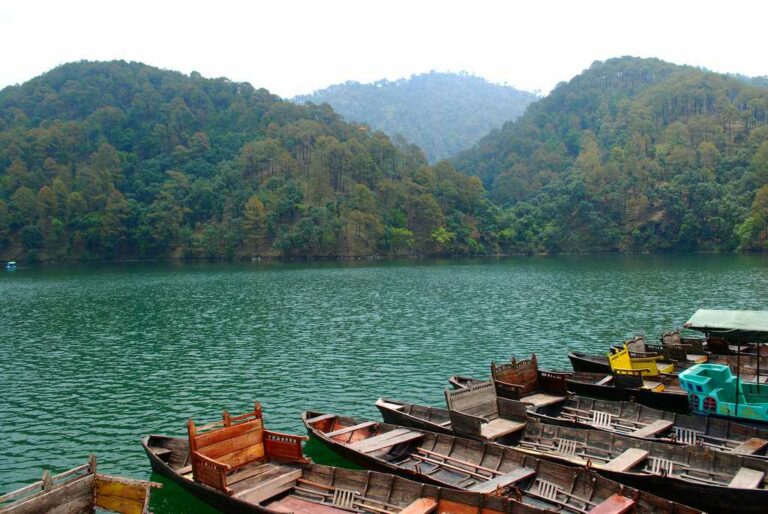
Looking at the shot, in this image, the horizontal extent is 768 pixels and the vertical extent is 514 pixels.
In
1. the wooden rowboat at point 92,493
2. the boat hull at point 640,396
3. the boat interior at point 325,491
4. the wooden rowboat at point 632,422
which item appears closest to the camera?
the wooden rowboat at point 92,493

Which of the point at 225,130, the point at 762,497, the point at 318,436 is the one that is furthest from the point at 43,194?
the point at 762,497

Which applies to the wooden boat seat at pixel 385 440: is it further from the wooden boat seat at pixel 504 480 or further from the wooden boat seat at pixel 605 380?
the wooden boat seat at pixel 605 380

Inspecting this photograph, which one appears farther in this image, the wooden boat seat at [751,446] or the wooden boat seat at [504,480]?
the wooden boat seat at [751,446]

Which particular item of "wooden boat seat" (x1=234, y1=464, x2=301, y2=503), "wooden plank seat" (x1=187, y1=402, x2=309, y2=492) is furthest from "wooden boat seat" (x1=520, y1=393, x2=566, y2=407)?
"wooden boat seat" (x1=234, y1=464, x2=301, y2=503)

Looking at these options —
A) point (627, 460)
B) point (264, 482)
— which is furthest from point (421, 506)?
point (627, 460)

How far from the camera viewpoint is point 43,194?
469 ft

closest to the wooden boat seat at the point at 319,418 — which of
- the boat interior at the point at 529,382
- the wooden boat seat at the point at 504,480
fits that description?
the boat interior at the point at 529,382

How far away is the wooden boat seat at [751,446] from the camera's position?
16094 mm

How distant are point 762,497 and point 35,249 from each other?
157m

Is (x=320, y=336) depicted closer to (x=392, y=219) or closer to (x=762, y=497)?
(x=762, y=497)

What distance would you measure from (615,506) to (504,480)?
3.02 meters

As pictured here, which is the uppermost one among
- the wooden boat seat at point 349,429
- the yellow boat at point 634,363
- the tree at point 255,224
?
the tree at point 255,224

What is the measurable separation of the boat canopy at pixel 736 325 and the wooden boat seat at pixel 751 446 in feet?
14.7

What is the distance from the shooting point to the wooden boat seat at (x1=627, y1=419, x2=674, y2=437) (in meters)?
18.0
